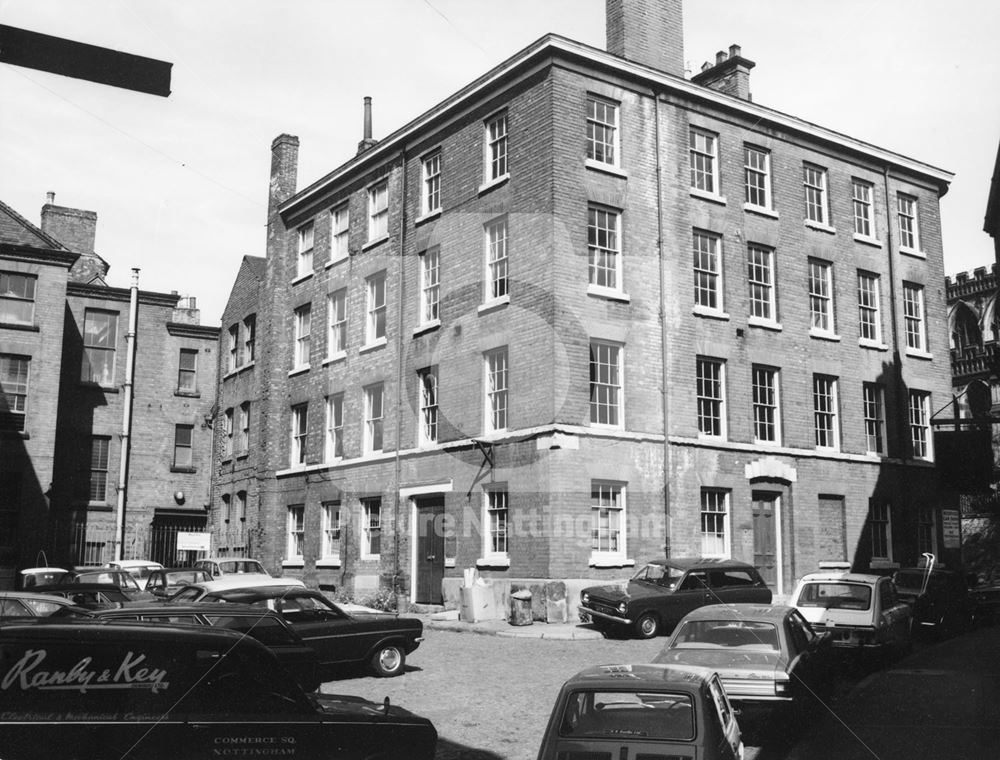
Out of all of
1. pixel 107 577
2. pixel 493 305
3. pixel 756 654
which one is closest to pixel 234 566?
pixel 107 577

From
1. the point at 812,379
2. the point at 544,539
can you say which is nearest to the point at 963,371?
the point at 812,379

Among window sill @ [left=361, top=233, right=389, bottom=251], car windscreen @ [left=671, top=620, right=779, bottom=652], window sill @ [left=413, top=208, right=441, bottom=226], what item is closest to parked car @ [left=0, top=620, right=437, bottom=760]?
car windscreen @ [left=671, top=620, right=779, bottom=652]

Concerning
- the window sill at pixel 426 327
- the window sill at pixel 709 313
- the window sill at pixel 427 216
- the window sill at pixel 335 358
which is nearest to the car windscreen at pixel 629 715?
the window sill at pixel 709 313

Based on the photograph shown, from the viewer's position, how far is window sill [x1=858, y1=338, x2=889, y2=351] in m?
28.8

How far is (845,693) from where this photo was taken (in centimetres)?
1309

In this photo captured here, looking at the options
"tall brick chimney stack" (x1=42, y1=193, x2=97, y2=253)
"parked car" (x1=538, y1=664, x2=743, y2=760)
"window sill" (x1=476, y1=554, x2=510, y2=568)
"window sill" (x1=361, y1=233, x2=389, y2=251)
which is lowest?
"parked car" (x1=538, y1=664, x2=743, y2=760)

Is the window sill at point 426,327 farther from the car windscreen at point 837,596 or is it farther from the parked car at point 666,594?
the car windscreen at point 837,596

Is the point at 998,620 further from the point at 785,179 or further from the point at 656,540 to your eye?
the point at 785,179

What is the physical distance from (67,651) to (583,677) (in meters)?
3.69

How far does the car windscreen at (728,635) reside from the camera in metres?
10.8

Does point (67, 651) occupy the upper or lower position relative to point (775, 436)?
lower

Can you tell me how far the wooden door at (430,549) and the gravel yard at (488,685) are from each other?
5394 millimetres

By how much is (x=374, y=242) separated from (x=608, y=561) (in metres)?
12.6

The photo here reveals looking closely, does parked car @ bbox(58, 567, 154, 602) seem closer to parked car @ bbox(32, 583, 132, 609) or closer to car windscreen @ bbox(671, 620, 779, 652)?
parked car @ bbox(32, 583, 132, 609)
